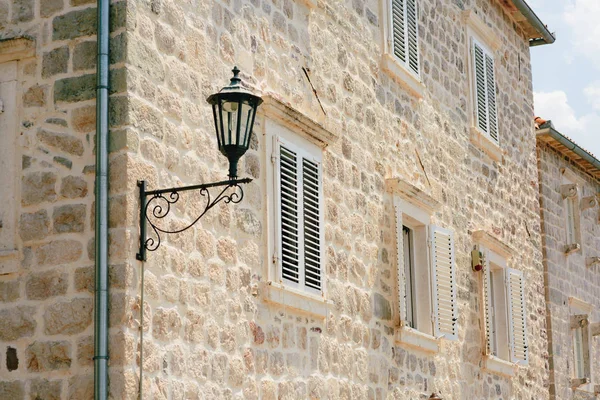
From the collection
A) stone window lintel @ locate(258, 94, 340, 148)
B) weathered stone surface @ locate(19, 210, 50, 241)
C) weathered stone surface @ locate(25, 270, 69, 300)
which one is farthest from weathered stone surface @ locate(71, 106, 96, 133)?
stone window lintel @ locate(258, 94, 340, 148)

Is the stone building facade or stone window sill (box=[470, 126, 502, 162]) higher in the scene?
stone window sill (box=[470, 126, 502, 162])

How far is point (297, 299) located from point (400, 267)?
2.36 m

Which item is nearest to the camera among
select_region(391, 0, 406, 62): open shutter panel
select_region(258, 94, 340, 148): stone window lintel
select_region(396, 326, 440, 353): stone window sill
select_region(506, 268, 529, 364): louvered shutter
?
select_region(258, 94, 340, 148): stone window lintel

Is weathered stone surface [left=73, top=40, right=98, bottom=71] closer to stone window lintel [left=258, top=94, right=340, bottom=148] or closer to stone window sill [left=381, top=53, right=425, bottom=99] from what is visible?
stone window lintel [left=258, top=94, right=340, bottom=148]

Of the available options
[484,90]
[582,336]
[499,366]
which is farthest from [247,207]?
[582,336]

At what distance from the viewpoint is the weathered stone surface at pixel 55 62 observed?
323 inches

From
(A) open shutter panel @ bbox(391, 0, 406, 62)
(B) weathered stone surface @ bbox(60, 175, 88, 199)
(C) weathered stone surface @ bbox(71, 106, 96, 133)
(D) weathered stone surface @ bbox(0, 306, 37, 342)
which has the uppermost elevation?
(A) open shutter panel @ bbox(391, 0, 406, 62)

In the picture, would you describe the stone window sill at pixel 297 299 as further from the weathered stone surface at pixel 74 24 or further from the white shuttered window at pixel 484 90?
→ the white shuttered window at pixel 484 90

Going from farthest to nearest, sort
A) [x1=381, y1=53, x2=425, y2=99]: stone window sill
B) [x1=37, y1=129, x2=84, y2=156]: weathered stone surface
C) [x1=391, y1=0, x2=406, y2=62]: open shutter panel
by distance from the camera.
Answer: [x1=391, y1=0, x2=406, y2=62]: open shutter panel → [x1=381, y1=53, x2=425, y2=99]: stone window sill → [x1=37, y1=129, x2=84, y2=156]: weathered stone surface

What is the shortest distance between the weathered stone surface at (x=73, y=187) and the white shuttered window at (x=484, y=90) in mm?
7933

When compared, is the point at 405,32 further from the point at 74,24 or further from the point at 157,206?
the point at 157,206

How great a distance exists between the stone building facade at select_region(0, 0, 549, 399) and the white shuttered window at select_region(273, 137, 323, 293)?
0.08 m

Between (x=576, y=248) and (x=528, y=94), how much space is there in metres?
3.51

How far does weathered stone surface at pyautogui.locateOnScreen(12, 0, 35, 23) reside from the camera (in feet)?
27.6
